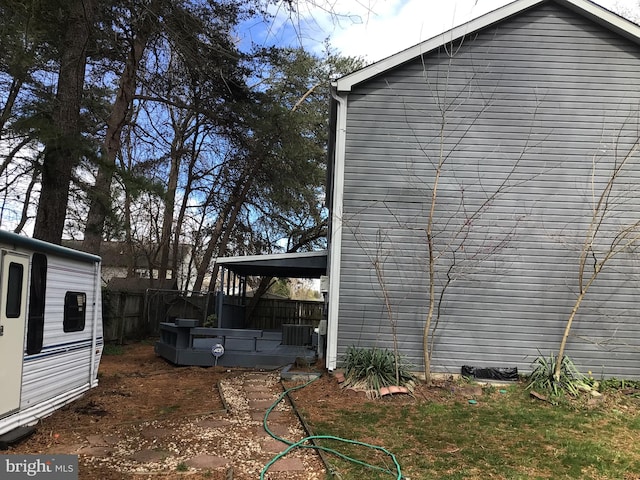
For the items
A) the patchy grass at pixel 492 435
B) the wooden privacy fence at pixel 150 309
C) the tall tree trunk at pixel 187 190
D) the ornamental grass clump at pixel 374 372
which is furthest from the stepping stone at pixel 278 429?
the tall tree trunk at pixel 187 190

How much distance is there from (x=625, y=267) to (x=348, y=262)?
475 cm

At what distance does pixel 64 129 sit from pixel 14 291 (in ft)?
12.0

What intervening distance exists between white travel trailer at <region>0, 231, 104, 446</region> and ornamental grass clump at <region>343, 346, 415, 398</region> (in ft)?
13.1

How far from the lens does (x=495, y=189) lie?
8.34 metres

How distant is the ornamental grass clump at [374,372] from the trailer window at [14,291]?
466cm

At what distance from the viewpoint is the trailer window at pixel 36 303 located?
17.2 ft

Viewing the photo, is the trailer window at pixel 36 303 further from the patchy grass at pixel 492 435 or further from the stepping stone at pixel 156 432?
the patchy grass at pixel 492 435

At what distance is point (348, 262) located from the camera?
27.5 feet

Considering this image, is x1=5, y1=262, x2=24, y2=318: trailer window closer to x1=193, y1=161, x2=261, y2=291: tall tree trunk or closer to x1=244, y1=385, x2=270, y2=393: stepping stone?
x1=244, y1=385, x2=270, y2=393: stepping stone

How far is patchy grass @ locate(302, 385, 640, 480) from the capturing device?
4.52 metres

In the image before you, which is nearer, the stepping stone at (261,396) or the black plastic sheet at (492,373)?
the stepping stone at (261,396)

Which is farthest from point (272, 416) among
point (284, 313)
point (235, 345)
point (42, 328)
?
point (284, 313)

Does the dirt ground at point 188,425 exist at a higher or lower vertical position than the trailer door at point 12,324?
lower

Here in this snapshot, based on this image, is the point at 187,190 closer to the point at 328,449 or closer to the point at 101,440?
the point at 101,440
